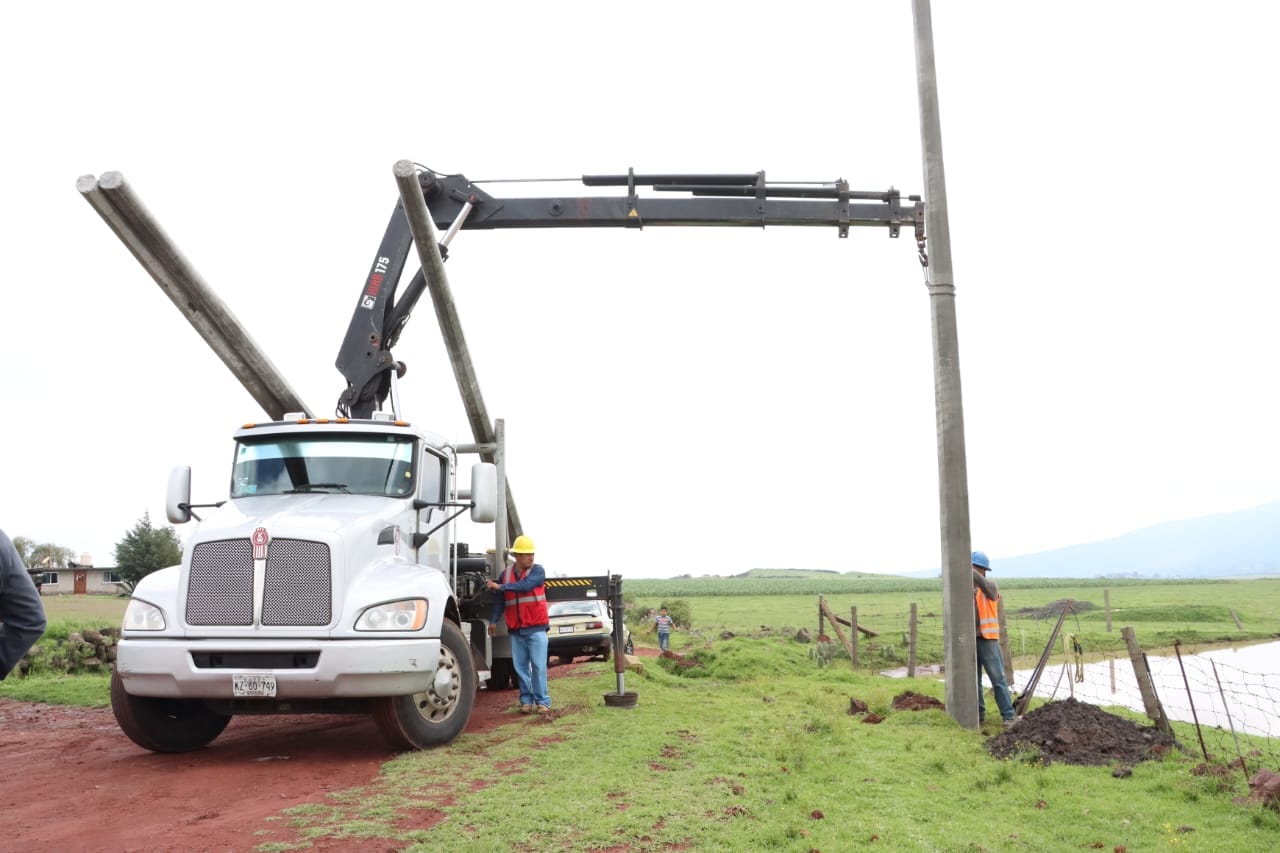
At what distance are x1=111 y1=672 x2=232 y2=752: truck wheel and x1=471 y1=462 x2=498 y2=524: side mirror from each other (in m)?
2.98

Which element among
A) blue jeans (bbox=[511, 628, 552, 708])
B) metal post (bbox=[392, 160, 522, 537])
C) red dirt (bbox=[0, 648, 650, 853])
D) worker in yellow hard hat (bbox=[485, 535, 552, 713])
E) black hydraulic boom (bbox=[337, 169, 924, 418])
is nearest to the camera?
red dirt (bbox=[0, 648, 650, 853])

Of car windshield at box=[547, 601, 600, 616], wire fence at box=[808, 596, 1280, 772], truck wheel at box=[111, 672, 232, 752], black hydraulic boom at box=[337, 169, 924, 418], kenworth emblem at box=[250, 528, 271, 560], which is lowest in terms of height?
wire fence at box=[808, 596, 1280, 772]

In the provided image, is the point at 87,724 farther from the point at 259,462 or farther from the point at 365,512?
the point at 365,512

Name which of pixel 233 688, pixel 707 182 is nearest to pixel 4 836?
pixel 233 688

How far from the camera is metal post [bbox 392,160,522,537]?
32.1 feet

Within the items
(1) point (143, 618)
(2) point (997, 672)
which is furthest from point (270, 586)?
(2) point (997, 672)

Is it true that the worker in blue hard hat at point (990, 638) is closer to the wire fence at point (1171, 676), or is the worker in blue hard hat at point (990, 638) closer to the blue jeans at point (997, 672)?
the blue jeans at point (997, 672)

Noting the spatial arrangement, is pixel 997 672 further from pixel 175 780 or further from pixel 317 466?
pixel 175 780

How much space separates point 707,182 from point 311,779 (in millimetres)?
9130

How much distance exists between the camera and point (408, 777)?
7777 mm

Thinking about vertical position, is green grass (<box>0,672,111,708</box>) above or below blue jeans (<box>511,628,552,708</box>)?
below

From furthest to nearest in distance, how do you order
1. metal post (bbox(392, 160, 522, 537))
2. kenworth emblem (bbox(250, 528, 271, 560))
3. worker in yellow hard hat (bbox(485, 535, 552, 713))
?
worker in yellow hard hat (bbox(485, 535, 552, 713)), metal post (bbox(392, 160, 522, 537)), kenworth emblem (bbox(250, 528, 271, 560))

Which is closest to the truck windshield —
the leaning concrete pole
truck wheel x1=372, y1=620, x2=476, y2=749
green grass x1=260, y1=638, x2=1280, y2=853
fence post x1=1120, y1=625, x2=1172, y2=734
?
truck wheel x1=372, y1=620, x2=476, y2=749

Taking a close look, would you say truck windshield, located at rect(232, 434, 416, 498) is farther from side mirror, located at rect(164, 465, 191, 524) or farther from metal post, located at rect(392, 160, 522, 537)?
metal post, located at rect(392, 160, 522, 537)
